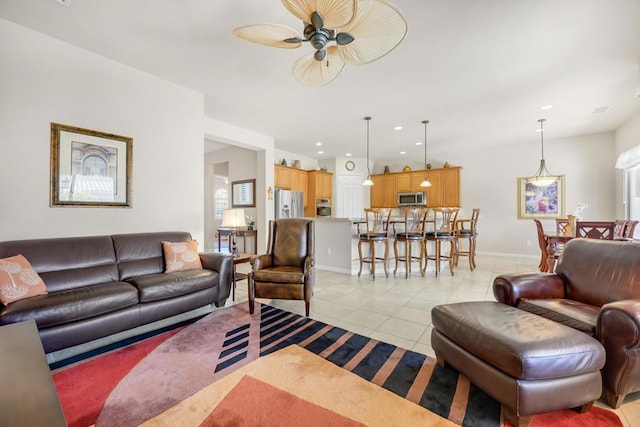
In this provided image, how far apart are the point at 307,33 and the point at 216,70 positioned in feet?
6.04

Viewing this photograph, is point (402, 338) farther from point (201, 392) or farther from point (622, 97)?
point (622, 97)

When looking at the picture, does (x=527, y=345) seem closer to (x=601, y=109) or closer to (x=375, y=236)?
(x=375, y=236)

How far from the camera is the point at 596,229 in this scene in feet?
12.0

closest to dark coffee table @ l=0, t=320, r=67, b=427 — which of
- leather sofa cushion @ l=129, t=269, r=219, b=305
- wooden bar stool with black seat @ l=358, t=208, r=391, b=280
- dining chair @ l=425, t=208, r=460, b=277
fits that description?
leather sofa cushion @ l=129, t=269, r=219, b=305

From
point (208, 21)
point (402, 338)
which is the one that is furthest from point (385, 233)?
point (208, 21)

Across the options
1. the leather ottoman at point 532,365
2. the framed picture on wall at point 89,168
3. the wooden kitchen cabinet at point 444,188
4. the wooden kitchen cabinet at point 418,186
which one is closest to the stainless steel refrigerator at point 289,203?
the wooden kitchen cabinet at point 418,186

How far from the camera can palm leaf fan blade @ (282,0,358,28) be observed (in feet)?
4.97

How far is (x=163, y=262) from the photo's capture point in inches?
121

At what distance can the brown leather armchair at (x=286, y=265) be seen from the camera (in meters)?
2.87

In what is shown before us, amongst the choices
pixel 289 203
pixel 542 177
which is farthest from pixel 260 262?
pixel 542 177

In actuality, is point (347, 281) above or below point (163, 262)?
below

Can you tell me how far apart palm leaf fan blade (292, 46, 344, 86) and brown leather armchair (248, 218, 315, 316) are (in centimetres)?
164

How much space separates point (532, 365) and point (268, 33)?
7.96ft

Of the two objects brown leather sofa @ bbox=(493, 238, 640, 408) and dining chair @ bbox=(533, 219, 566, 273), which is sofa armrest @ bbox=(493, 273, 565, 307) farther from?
dining chair @ bbox=(533, 219, 566, 273)
